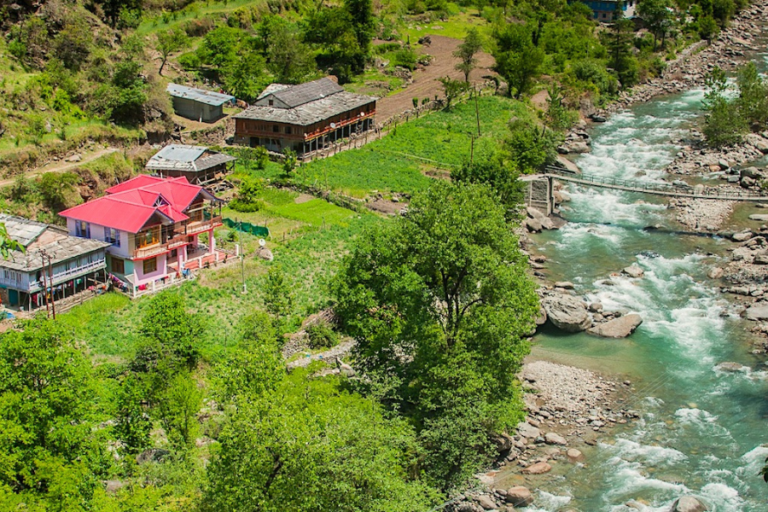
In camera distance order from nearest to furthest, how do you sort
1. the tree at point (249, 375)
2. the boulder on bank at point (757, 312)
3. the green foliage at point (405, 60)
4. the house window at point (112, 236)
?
→ 1. the tree at point (249, 375)
2. the house window at point (112, 236)
3. the boulder on bank at point (757, 312)
4. the green foliage at point (405, 60)

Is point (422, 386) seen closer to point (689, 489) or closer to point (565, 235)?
point (689, 489)

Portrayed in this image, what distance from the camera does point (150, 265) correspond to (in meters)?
59.7

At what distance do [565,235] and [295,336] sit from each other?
29.8 meters

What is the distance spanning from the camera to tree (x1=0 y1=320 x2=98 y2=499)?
3362 cm

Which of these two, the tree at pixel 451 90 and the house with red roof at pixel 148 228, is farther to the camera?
the tree at pixel 451 90

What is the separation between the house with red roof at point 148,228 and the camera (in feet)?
191

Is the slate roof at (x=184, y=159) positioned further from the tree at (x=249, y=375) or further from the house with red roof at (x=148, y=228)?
the tree at (x=249, y=375)

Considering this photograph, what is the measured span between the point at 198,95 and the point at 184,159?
15443 millimetres

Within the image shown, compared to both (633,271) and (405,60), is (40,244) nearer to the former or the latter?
(633,271)

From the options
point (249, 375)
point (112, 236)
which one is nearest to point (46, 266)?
point (112, 236)

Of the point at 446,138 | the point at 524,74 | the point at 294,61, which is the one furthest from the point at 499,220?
the point at 524,74

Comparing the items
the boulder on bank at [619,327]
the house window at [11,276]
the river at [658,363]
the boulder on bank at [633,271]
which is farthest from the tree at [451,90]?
the house window at [11,276]

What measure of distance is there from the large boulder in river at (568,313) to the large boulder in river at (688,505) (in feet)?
59.6

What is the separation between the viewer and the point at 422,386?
43.3 metres
